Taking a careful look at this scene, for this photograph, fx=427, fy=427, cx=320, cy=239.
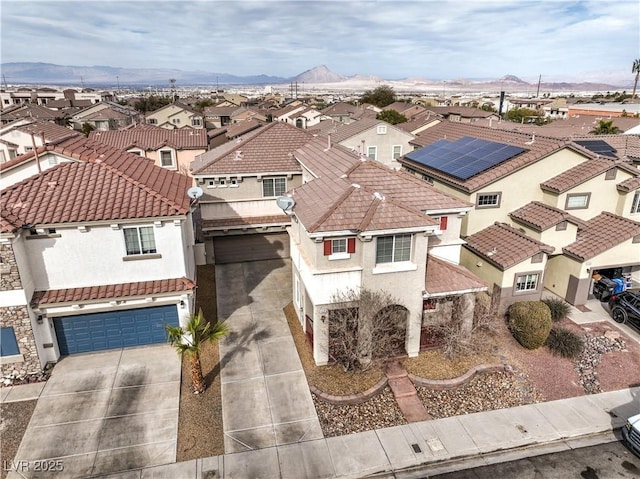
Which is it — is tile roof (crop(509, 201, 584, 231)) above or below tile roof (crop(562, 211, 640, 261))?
above

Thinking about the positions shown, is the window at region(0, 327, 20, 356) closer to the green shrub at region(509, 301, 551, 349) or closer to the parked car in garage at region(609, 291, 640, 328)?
the green shrub at region(509, 301, 551, 349)

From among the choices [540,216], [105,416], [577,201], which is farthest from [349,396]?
[577,201]

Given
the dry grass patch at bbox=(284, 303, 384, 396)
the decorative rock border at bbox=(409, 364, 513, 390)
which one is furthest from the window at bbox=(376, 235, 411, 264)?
the decorative rock border at bbox=(409, 364, 513, 390)

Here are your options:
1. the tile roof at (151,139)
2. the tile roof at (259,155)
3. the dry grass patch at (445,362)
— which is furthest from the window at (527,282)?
the tile roof at (151,139)

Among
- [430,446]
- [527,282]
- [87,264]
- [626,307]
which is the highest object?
[87,264]

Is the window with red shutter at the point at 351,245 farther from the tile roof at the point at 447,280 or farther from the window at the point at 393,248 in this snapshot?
the tile roof at the point at 447,280

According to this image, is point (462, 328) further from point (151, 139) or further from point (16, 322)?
point (151, 139)

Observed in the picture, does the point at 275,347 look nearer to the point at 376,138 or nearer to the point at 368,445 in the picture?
the point at 368,445
